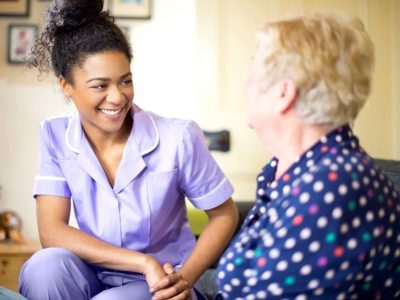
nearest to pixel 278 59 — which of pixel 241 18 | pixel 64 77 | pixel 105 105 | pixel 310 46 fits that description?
pixel 310 46

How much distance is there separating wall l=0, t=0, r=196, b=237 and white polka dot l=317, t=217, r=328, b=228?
2513 mm

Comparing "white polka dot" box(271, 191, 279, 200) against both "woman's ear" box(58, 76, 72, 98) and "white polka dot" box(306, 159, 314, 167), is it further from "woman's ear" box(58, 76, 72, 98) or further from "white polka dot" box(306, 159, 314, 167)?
"woman's ear" box(58, 76, 72, 98)

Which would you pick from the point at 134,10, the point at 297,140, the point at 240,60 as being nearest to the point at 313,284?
the point at 297,140

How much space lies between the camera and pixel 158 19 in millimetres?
3449

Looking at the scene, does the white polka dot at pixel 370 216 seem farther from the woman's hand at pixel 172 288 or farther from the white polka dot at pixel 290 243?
the woman's hand at pixel 172 288

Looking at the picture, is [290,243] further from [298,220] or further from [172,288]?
[172,288]

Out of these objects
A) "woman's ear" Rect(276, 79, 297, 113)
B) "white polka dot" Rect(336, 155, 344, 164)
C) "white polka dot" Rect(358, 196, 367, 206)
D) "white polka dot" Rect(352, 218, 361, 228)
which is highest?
"woman's ear" Rect(276, 79, 297, 113)

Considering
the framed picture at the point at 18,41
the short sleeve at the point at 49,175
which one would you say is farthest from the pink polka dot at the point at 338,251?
the framed picture at the point at 18,41

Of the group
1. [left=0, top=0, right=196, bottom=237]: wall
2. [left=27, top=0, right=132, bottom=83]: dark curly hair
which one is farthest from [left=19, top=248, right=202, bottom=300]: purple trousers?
[left=0, top=0, right=196, bottom=237]: wall

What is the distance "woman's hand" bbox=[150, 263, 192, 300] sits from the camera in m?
1.45

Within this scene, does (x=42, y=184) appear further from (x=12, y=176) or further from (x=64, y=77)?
(x=12, y=176)

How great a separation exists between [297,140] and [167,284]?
23.5 inches

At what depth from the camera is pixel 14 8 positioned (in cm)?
345

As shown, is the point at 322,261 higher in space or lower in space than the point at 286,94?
lower
